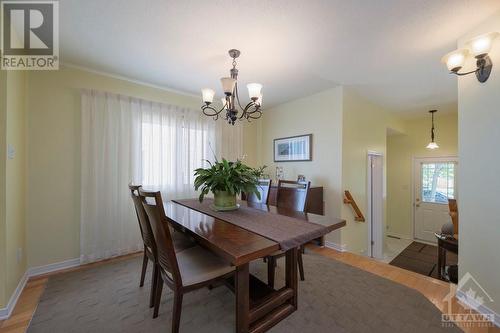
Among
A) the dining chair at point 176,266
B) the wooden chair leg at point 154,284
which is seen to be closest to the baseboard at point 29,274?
the wooden chair leg at point 154,284

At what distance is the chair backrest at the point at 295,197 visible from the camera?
85.2 inches

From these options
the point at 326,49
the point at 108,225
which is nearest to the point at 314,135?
the point at 326,49

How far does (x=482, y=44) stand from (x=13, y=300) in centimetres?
434

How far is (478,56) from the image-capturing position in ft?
5.37

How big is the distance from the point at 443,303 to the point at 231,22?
3057mm

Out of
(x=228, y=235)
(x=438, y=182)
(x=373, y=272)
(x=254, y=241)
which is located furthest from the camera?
(x=438, y=182)

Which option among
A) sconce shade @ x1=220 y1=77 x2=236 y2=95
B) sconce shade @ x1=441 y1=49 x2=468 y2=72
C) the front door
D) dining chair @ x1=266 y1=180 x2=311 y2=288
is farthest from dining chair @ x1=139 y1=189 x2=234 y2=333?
the front door

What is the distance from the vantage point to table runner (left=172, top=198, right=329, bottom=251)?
132cm

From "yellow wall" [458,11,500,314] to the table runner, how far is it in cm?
137

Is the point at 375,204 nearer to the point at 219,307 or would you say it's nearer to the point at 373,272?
the point at 373,272

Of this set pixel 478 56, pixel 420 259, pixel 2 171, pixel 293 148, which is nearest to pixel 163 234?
pixel 2 171

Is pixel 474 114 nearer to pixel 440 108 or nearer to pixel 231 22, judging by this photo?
pixel 231 22

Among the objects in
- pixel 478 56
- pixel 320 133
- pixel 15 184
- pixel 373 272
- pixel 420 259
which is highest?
pixel 478 56

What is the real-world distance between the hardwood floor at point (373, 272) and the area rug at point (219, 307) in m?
0.08
